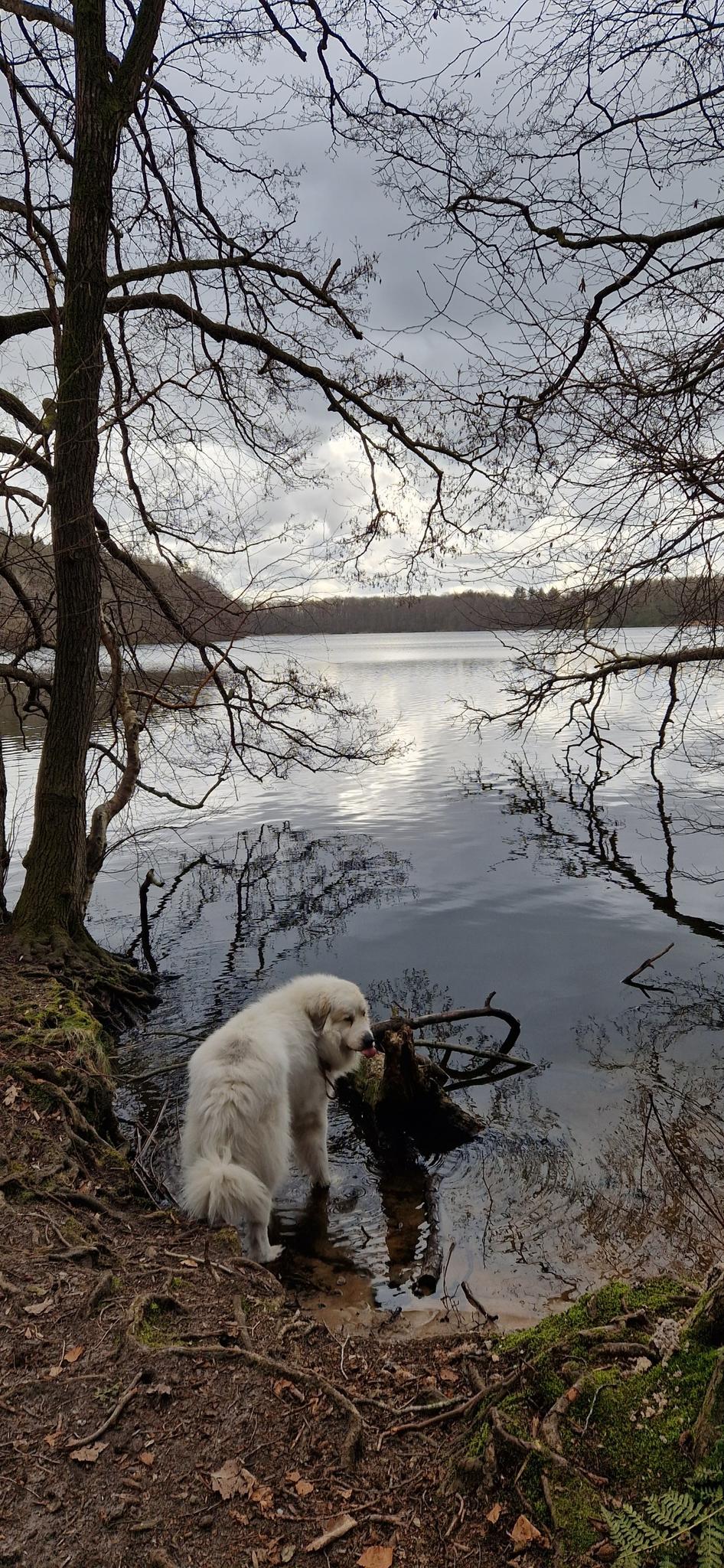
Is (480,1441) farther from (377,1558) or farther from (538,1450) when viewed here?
(377,1558)

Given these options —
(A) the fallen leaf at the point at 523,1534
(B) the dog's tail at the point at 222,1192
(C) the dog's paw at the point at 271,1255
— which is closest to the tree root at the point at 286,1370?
(A) the fallen leaf at the point at 523,1534

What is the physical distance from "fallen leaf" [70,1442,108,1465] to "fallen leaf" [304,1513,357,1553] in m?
0.90

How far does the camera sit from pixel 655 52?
541 cm

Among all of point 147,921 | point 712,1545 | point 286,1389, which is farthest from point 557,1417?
point 147,921

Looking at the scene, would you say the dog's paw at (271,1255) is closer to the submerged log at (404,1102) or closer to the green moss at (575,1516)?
the submerged log at (404,1102)

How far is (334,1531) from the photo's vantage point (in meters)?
2.72

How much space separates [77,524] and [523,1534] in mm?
8694

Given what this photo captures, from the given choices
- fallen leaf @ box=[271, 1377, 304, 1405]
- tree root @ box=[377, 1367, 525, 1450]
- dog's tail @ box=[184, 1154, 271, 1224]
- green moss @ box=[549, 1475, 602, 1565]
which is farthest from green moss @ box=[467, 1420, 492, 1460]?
dog's tail @ box=[184, 1154, 271, 1224]

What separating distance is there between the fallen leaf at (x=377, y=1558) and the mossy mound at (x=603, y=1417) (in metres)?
0.35

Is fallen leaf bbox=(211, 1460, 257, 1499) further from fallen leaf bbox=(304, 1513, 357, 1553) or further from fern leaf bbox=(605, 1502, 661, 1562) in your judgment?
fern leaf bbox=(605, 1502, 661, 1562)

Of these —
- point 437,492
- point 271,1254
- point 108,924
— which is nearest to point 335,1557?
point 271,1254

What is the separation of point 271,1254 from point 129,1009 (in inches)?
212

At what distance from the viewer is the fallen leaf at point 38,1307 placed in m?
3.90

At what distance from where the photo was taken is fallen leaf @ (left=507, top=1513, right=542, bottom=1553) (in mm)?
2377
